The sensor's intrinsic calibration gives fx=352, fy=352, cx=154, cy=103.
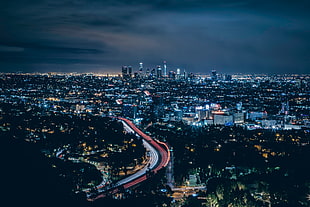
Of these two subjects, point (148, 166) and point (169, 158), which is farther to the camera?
point (169, 158)

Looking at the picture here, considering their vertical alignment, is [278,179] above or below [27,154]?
below

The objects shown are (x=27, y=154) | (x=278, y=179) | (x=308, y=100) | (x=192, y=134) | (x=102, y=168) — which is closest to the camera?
(x=27, y=154)

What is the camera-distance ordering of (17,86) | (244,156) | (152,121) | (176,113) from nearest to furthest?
(244,156)
(152,121)
(176,113)
(17,86)

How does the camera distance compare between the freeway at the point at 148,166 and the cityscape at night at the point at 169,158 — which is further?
the freeway at the point at 148,166

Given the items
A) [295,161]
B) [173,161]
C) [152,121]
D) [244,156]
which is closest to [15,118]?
[152,121]

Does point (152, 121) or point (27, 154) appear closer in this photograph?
point (27, 154)

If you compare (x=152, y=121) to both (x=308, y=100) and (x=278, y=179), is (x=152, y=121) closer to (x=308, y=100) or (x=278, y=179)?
(x=278, y=179)

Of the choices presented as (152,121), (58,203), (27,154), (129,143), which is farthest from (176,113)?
(58,203)

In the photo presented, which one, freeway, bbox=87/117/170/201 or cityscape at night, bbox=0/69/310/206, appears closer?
cityscape at night, bbox=0/69/310/206
